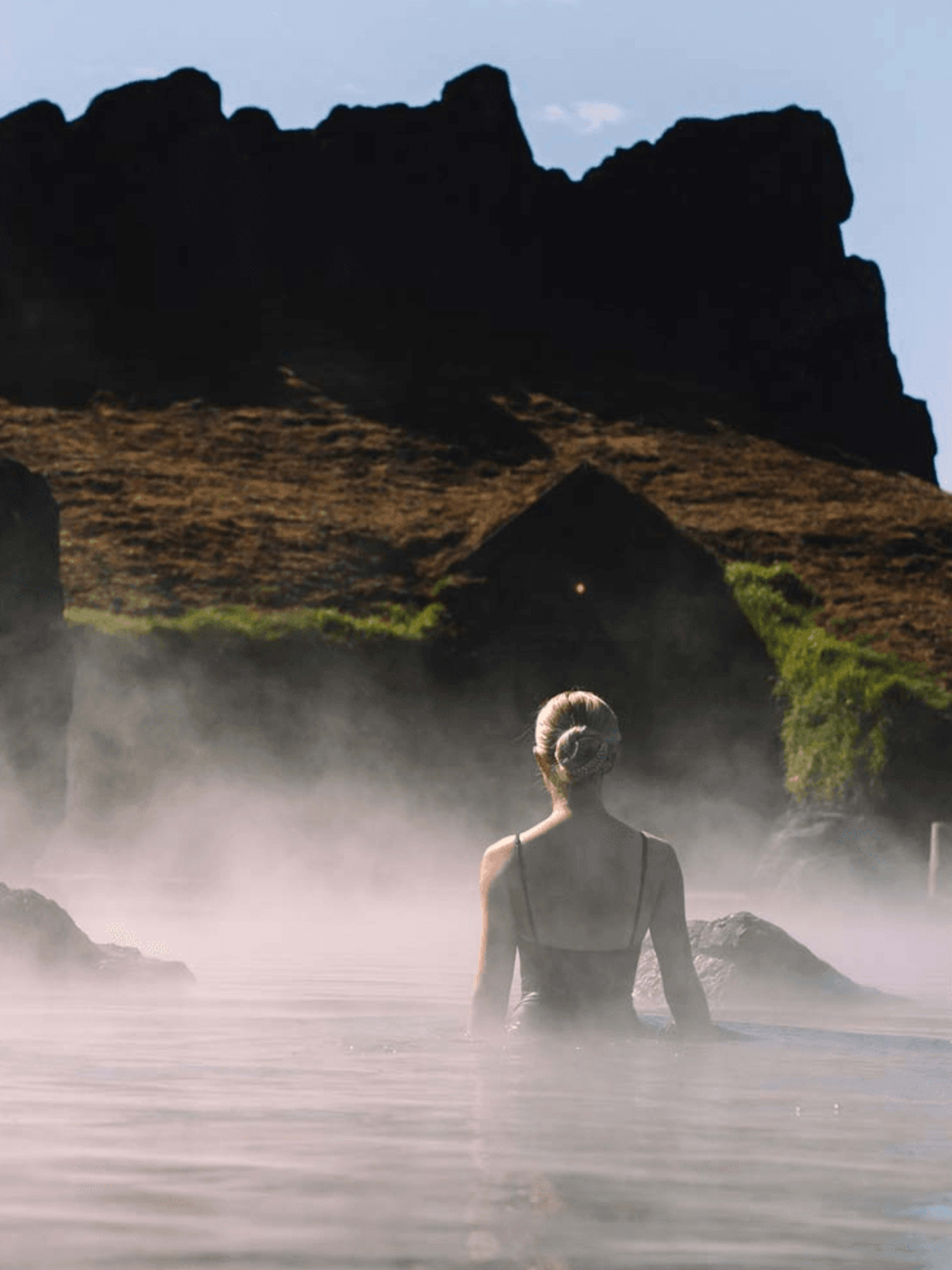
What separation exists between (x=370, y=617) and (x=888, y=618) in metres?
10.2

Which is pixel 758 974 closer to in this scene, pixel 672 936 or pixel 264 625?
pixel 672 936

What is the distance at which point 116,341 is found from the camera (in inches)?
2504

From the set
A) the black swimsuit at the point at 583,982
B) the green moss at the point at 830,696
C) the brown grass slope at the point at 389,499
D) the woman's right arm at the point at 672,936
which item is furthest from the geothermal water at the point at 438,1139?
the brown grass slope at the point at 389,499

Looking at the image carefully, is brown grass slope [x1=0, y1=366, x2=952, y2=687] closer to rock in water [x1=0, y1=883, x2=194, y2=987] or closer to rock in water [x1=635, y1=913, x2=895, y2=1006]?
rock in water [x1=635, y1=913, x2=895, y2=1006]

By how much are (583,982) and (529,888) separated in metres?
0.42

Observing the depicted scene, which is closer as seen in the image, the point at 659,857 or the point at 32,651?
the point at 659,857

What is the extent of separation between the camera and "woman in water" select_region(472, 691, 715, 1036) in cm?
670

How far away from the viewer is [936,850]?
80.6 ft

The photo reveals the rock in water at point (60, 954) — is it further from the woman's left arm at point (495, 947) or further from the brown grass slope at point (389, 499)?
the brown grass slope at point (389, 499)

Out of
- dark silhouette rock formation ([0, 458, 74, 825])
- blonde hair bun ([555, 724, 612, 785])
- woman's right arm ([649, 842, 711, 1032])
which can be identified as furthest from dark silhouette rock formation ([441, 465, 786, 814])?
blonde hair bun ([555, 724, 612, 785])

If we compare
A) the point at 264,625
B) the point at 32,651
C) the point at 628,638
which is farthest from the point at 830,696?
the point at 32,651

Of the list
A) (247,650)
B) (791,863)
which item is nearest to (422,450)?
(247,650)

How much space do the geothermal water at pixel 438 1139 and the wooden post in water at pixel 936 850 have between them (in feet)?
42.4

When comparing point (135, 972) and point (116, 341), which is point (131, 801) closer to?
point (135, 972)
